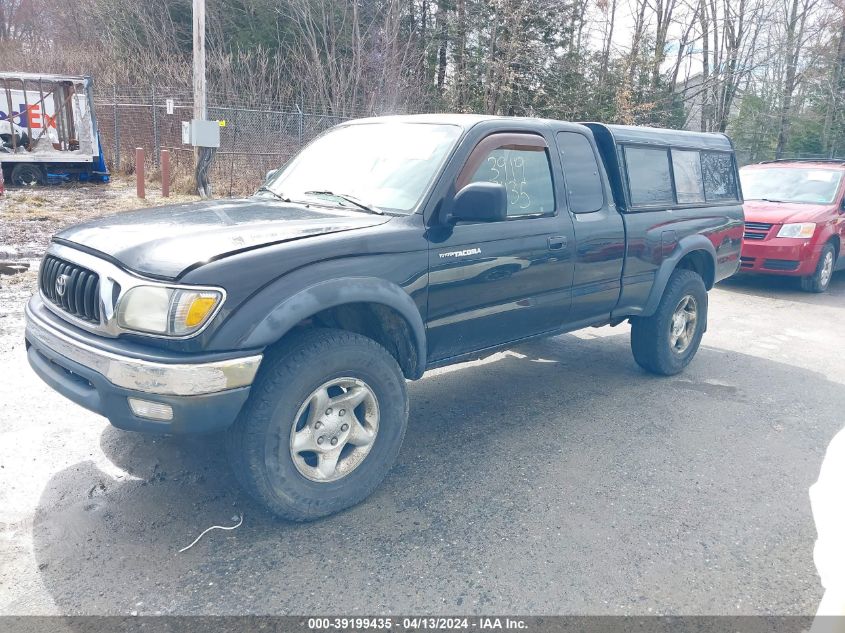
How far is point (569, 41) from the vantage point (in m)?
24.1

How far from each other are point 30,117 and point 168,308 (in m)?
17.0

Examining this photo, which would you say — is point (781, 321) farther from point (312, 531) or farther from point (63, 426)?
point (63, 426)

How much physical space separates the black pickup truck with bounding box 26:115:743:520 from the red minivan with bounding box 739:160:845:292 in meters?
5.26

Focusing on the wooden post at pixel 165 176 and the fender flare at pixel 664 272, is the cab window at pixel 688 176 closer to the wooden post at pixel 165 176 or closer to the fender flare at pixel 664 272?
the fender flare at pixel 664 272

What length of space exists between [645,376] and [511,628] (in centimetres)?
353

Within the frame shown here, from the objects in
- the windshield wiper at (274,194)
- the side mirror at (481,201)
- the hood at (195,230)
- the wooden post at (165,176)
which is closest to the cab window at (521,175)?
the side mirror at (481,201)

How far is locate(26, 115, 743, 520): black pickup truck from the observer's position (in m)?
2.78

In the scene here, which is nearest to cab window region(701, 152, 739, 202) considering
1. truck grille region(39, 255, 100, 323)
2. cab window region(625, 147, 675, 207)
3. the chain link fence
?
cab window region(625, 147, 675, 207)

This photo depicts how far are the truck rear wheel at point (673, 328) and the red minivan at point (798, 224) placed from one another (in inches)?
170

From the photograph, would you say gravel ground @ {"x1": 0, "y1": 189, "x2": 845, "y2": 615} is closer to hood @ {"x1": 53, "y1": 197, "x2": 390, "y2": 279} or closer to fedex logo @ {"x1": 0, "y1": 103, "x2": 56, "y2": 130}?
hood @ {"x1": 53, "y1": 197, "x2": 390, "y2": 279}

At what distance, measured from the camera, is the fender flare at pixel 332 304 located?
113 inches

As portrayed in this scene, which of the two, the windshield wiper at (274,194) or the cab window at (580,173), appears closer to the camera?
the windshield wiper at (274,194)

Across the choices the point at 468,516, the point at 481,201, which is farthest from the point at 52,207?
the point at 468,516

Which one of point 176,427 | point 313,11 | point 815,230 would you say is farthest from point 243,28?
point 176,427
